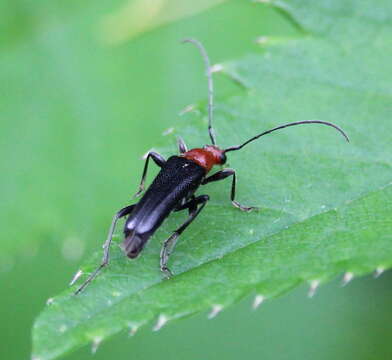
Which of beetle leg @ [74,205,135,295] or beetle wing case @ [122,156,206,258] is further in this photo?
beetle wing case @ [122,156,206,258]

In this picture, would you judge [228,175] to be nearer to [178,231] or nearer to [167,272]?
[178,231]

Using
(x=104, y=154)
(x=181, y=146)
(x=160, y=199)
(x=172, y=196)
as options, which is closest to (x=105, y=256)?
(x=160, y=199)

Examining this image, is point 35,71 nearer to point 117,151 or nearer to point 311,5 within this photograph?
point 117,151

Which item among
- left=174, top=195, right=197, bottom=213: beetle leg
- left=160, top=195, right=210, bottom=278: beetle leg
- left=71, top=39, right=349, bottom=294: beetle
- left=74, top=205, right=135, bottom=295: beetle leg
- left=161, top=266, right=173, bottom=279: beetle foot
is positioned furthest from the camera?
left=174, top=195, right=197, bottom=213: beetle leg

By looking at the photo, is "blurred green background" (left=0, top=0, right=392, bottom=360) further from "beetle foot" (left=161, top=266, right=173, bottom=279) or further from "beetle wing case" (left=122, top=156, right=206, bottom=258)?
"beetle foot" (left=161, top=266, right=173, bottom=279)

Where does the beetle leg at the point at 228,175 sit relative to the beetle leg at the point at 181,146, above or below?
below

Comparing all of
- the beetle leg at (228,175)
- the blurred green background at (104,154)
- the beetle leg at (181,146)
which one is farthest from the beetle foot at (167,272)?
the blurred green background at (104,154)

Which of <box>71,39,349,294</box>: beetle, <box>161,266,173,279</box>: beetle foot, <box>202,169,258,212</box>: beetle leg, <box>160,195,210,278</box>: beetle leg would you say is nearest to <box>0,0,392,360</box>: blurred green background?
<box>71,39,349,294</box>: beetle

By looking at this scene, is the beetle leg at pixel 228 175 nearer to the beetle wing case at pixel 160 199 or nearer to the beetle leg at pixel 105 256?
the beetle wing case at pixel 160 199
